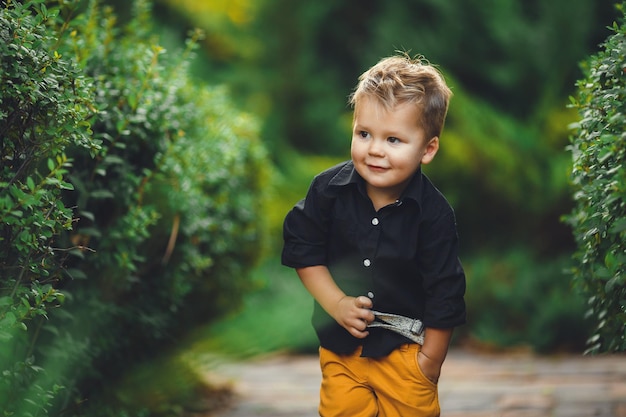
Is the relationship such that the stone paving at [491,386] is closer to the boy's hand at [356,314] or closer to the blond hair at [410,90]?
the boy's hand at [356,314]

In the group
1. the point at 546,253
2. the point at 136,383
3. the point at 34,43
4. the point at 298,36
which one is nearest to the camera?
the point at 34,43

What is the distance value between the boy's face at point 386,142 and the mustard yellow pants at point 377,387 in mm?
593

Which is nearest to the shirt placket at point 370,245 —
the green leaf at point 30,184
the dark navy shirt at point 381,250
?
the dark navy shirt at point 381,250

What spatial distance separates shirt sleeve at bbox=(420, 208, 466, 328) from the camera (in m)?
2.75

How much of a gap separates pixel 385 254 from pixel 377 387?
0.47m

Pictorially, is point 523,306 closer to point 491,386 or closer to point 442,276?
point 491,386

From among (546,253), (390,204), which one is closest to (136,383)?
(390,204)

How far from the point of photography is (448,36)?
8641 mm

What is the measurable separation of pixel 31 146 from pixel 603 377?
3.43 meters

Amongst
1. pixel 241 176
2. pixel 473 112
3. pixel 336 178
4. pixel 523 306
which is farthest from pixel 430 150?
pixel 473 112

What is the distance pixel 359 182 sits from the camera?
285 centimetres

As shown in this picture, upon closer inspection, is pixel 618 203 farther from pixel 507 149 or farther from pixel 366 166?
pixel 507 149

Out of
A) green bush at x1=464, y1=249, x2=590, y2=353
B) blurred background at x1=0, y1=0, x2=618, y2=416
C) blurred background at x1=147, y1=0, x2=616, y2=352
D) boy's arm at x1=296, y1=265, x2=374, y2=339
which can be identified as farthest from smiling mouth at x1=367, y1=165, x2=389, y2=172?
green bush at x1=464, y1=249, x2=590, y2=353

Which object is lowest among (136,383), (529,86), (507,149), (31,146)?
(136,383)
